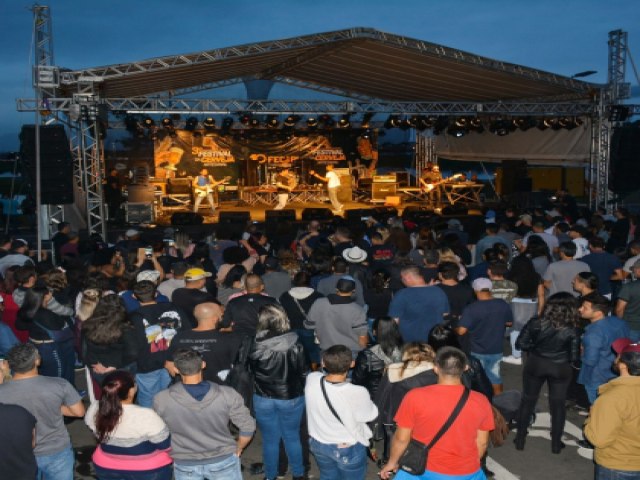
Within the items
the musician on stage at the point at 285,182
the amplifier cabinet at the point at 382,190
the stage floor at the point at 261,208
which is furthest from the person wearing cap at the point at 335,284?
the amplifier cabinet at the point at 382,190

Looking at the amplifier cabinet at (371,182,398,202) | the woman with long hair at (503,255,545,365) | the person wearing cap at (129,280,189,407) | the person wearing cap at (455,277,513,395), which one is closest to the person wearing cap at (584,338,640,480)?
the person wearing cap at (455,277,513,395)

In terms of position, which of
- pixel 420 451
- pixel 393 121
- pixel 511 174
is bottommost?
pixel 420 451

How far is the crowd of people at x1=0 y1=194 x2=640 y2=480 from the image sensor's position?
3477mm

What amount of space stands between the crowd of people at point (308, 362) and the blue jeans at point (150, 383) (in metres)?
0.01

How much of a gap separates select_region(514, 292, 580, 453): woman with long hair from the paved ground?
40 cm

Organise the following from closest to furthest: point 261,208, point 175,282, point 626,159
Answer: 1. point 175,282
2. point 626,159
3. point 261,208

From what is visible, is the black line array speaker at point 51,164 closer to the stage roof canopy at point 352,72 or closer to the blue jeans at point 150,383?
the stage roof canopy at point 352,72

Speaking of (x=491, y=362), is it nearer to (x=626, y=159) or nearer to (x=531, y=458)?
(x=531, y=458)

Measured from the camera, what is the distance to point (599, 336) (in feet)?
16.6

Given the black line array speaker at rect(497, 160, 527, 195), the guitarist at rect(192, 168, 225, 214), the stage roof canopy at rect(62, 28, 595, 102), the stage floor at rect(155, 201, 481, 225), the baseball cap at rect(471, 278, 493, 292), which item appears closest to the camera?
the baseball cap at rect(471, 278, 493, 292)

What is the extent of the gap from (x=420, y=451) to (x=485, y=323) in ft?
8.07

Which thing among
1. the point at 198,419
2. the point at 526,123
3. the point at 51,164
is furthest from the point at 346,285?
the point at 526,123

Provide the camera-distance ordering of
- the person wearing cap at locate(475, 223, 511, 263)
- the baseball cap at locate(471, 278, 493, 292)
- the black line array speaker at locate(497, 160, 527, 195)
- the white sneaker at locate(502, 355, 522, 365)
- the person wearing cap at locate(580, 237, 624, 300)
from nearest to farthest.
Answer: the baseball cap at locate(471, 278, 493, 292)
the person wearing cap at locate(580, 237, 624, 300)
the white sneaker at locate(502, 355, 522, 365)
the person wearing cap at locate(475, 223, 511, 263)
the black line array speaker at locate(497, 160, 527, 195)

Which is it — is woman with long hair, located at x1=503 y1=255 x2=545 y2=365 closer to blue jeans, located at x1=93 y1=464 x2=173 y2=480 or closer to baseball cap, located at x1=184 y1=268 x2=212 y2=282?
baseball cap, located at x1=184 y1=268 x2=212 y2=282
